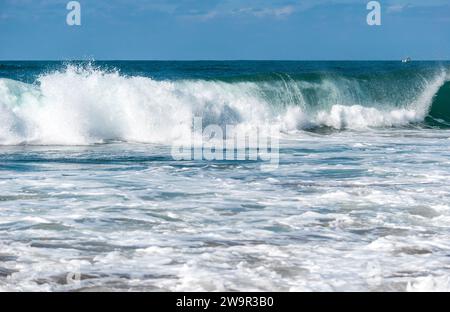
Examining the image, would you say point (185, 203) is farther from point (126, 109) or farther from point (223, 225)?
point (126, 109)

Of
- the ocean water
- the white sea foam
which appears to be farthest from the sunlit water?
the white sea foam

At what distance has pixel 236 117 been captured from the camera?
23.3 meters

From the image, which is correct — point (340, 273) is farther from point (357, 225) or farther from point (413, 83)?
point (413, 83)

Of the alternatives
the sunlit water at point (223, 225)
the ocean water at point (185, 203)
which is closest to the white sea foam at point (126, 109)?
the ocean water at point (185, 203)

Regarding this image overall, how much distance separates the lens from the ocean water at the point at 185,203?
246 inches

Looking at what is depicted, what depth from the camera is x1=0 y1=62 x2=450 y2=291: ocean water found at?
625 cm

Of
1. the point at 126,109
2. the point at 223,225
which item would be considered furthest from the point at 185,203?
the point at 126,109

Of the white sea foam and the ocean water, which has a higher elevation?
the white sea foam

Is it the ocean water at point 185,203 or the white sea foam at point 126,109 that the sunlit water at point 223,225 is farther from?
the white sea foam at point 126,109

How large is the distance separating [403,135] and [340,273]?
15.8 metres

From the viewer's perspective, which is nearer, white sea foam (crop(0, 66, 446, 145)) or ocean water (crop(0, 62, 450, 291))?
ocean water (crop(0, 62, 450, 291))

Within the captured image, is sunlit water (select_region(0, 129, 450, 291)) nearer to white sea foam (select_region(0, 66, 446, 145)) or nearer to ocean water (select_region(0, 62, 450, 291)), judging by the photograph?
ocean water (select_region(0, 62, 450, 291))

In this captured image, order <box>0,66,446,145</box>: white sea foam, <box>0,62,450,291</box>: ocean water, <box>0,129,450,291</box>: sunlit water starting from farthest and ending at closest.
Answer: <box>0,66,446,145</box>: white sea foam, <box>0,62,450,291</box>: ocean water, <box>0,129,450,291</box>: sunlit water

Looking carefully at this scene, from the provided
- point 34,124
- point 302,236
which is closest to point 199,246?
point 302,236
